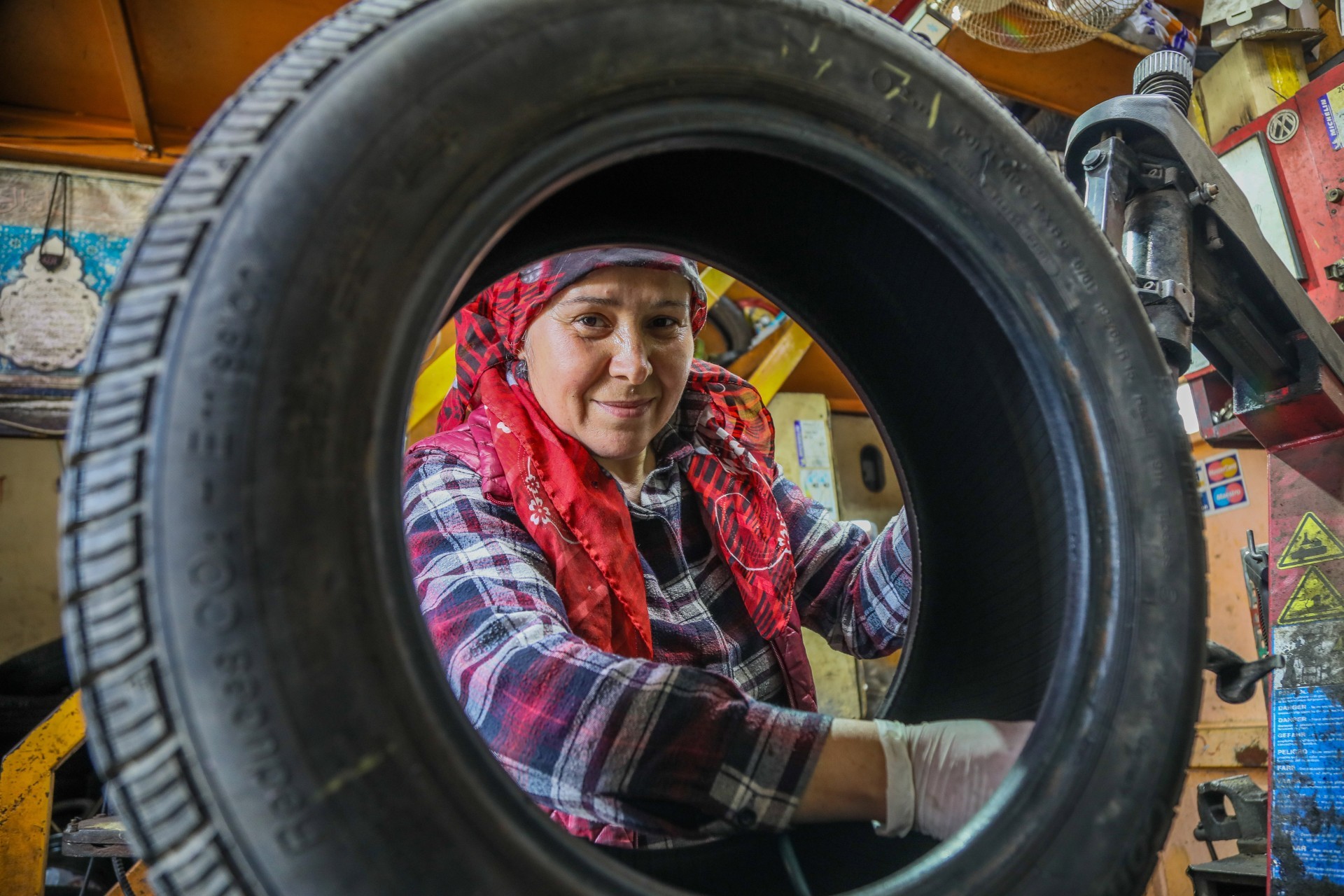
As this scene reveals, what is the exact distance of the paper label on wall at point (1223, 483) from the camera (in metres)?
2.57

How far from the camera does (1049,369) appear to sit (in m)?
0.59

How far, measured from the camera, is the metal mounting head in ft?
3.35

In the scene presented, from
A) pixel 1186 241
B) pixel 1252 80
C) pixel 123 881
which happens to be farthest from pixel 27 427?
pixel 1252 80

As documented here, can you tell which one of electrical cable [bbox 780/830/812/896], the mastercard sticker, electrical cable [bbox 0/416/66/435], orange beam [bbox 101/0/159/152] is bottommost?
electrical cable [bbox 780/830/812/896]

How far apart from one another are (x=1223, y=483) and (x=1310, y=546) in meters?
1.84

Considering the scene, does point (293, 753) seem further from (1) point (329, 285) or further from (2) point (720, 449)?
(2) point (720, 449)

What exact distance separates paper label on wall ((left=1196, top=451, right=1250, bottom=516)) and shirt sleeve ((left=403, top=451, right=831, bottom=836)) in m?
2.49

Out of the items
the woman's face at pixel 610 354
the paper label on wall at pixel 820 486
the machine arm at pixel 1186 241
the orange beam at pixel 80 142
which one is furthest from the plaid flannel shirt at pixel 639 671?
the orange beam at pixel 80 142

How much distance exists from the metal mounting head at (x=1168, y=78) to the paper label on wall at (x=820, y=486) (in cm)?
228

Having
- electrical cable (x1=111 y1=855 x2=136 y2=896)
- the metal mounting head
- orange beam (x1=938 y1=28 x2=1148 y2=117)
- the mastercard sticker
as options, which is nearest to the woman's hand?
the metal mounting head

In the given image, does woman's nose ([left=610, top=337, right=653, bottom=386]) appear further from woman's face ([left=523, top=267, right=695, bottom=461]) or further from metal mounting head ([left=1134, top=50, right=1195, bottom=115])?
metal mounting head ([left=1134, top=50, right=1195, bottom=115])

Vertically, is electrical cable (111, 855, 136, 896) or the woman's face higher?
the woman's face

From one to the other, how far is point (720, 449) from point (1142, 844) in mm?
788

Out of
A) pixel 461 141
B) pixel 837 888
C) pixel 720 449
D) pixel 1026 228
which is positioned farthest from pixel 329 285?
pixel 720 449
